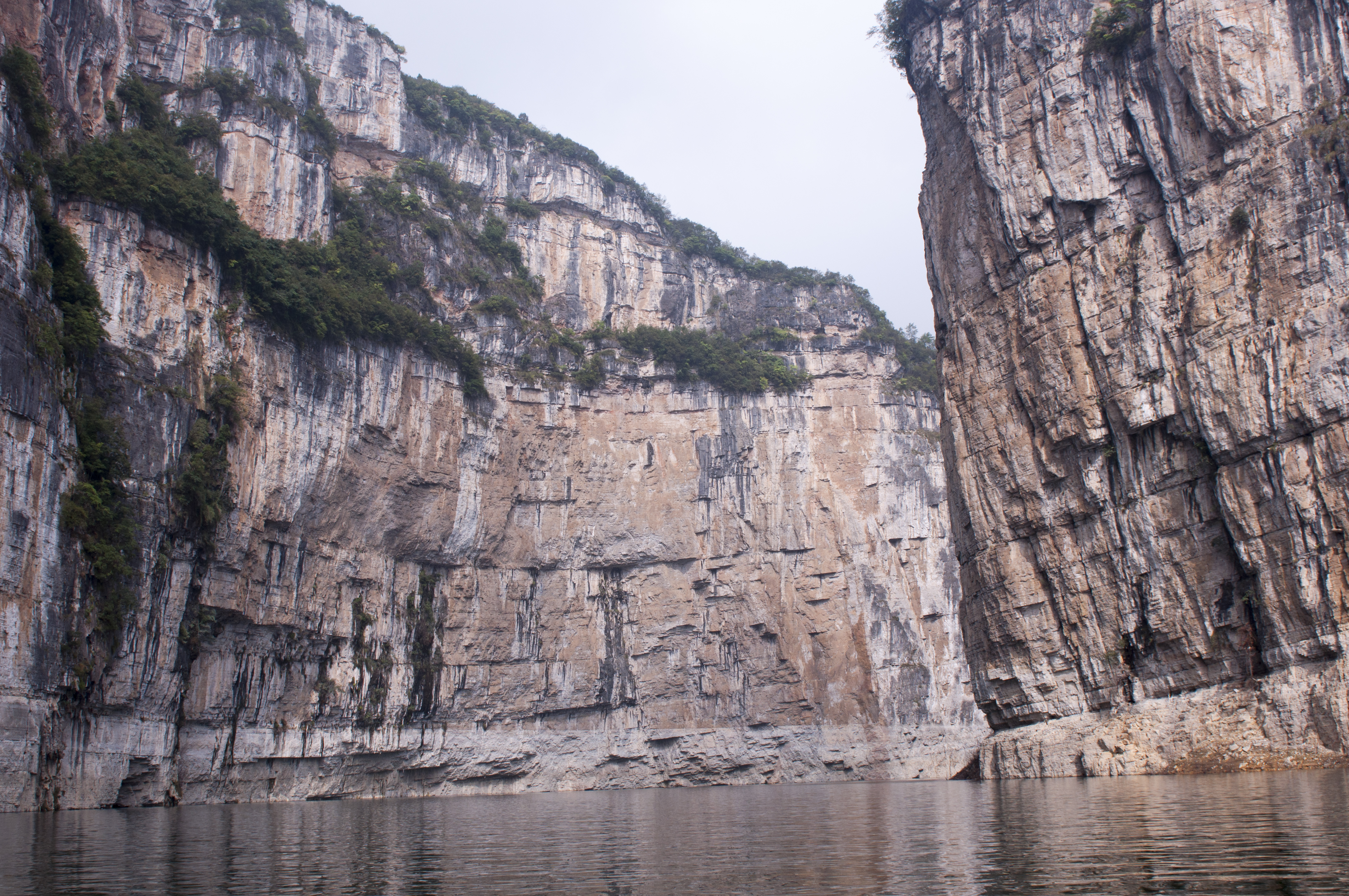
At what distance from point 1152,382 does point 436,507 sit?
3210 cm

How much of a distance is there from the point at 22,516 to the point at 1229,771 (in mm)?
27281

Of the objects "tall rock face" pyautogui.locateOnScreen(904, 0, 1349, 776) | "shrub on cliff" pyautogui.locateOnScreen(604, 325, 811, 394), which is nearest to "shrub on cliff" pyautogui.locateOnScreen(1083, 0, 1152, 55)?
"tall rock face" pyautogui.locateOnScreen(904, 0, 1349, 776)

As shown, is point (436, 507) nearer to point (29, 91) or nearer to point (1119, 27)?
point (29, 91)

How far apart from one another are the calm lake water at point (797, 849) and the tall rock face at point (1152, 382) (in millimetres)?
2567

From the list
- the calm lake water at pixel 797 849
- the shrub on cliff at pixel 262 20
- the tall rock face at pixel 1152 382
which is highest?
the shrub on cliff at pixel 262 20

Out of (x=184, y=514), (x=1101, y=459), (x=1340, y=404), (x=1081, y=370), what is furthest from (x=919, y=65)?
(x=184, y=514)

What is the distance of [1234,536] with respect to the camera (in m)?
18.9

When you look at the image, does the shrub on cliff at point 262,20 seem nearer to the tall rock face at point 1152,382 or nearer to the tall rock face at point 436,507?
the tall rock face at point 436,507

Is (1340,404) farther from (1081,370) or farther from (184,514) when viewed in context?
(184,514)

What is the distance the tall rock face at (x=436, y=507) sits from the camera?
29.4m

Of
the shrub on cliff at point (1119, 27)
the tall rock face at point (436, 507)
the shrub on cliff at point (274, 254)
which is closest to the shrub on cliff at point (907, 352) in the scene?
the tall rock face at point (436, 507)

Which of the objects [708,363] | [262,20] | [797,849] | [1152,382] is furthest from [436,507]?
[797,849]

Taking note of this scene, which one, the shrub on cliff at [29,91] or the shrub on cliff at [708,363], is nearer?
the shrub on cliff at [29,91]

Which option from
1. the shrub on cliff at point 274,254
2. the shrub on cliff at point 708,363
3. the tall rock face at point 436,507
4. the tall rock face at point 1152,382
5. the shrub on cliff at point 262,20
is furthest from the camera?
the shrub on cliff at point 708,363
